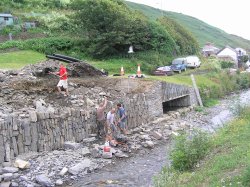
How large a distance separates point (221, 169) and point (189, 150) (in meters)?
3.03

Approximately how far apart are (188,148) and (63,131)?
25.0 ft

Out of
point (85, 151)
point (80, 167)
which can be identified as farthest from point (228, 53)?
point (80, 167)

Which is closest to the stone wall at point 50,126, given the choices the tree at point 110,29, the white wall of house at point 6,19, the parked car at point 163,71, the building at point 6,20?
the parked car at point 163,71

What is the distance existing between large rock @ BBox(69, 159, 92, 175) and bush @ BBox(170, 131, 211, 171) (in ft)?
14.8

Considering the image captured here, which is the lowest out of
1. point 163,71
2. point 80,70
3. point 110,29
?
point 163,71

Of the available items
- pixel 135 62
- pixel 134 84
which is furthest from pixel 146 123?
pixel 135 62

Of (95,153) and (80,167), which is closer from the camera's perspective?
(80,167)

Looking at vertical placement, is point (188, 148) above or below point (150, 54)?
below

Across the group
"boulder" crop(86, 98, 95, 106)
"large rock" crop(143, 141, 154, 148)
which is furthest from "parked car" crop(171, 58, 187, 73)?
"large rock" crop(143, 141, 154, 148)

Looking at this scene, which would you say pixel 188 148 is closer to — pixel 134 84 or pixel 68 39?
Result: pixel 134 84

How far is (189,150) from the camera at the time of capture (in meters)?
16.6

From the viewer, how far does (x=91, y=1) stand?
51.1 metres

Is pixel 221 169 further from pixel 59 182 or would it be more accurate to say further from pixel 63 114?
pixel 63 114

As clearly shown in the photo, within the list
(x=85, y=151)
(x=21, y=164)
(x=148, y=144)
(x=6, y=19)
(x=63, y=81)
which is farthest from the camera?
(x=6, y=19)
